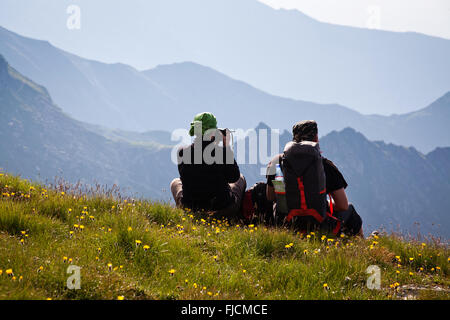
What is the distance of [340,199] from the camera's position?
5.93 meters

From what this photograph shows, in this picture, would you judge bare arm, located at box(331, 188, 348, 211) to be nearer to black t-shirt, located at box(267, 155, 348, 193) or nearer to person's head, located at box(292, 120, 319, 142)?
black t-shirt, located at box(267, 155, 348, 193)

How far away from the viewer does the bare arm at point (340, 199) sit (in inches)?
233

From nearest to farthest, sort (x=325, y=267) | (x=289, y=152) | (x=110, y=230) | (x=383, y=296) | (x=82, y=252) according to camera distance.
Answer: (x=383, y=296)
(x=82, y=252)
(x=325, y=267)
(x=110, y=230)
(x=289, y=152)

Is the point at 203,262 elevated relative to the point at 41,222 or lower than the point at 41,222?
lower

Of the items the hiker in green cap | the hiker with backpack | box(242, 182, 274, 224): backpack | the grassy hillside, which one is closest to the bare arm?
the hiker with backpack

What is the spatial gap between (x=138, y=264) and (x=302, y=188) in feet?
9.64

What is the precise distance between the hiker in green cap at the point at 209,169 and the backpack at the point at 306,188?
1.17 metres

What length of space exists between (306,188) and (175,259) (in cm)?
254

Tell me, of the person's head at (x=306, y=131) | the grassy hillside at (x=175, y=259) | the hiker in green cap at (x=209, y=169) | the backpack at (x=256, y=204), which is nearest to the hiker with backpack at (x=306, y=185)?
the person's head at (x=306, y=131)

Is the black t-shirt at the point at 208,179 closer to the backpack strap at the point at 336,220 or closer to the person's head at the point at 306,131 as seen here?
the person's head at the point at 306,131

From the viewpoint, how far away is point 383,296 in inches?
145

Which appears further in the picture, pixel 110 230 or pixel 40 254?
pixel 110 230
